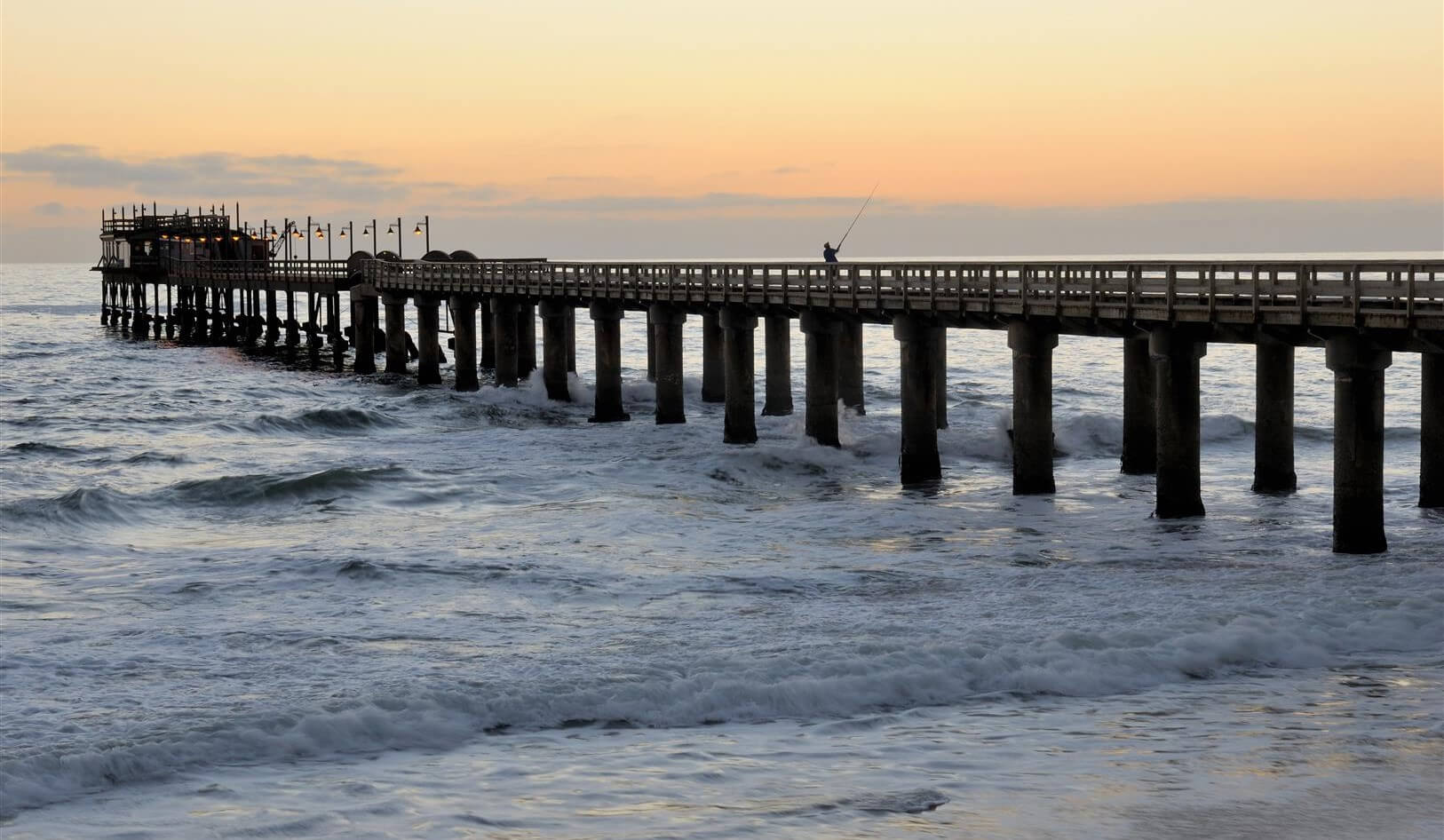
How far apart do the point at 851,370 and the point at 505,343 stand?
1332 centimetres

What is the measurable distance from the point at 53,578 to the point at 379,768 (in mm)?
11250

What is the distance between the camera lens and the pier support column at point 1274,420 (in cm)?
2802

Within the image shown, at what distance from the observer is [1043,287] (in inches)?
1142

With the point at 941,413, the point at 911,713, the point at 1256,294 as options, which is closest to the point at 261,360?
the point at 941,413

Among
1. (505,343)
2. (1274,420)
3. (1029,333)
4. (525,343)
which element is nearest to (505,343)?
(505,343)

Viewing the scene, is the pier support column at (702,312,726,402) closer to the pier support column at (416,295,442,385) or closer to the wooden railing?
the pier support column at (416,295,442,385)

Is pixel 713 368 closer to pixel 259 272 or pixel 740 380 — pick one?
pixel 740 380

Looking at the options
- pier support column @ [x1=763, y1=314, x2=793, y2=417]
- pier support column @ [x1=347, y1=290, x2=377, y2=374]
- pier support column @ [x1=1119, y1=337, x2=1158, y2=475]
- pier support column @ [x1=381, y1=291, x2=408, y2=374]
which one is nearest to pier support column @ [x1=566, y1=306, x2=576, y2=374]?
pier support column @ [x1=381, y1=291, x2=408, y2=374]

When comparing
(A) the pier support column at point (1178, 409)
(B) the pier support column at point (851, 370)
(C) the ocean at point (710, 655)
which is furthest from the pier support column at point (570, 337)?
(A) the pier support column at point (1178, 409)

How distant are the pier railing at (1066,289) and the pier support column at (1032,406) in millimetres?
585

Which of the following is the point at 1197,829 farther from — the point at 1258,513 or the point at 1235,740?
the point at 1258,513

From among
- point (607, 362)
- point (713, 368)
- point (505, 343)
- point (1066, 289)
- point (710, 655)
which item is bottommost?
point (710, 655)

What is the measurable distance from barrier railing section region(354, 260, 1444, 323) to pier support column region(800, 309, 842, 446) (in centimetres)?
52

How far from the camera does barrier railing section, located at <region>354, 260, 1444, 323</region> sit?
2250cm
